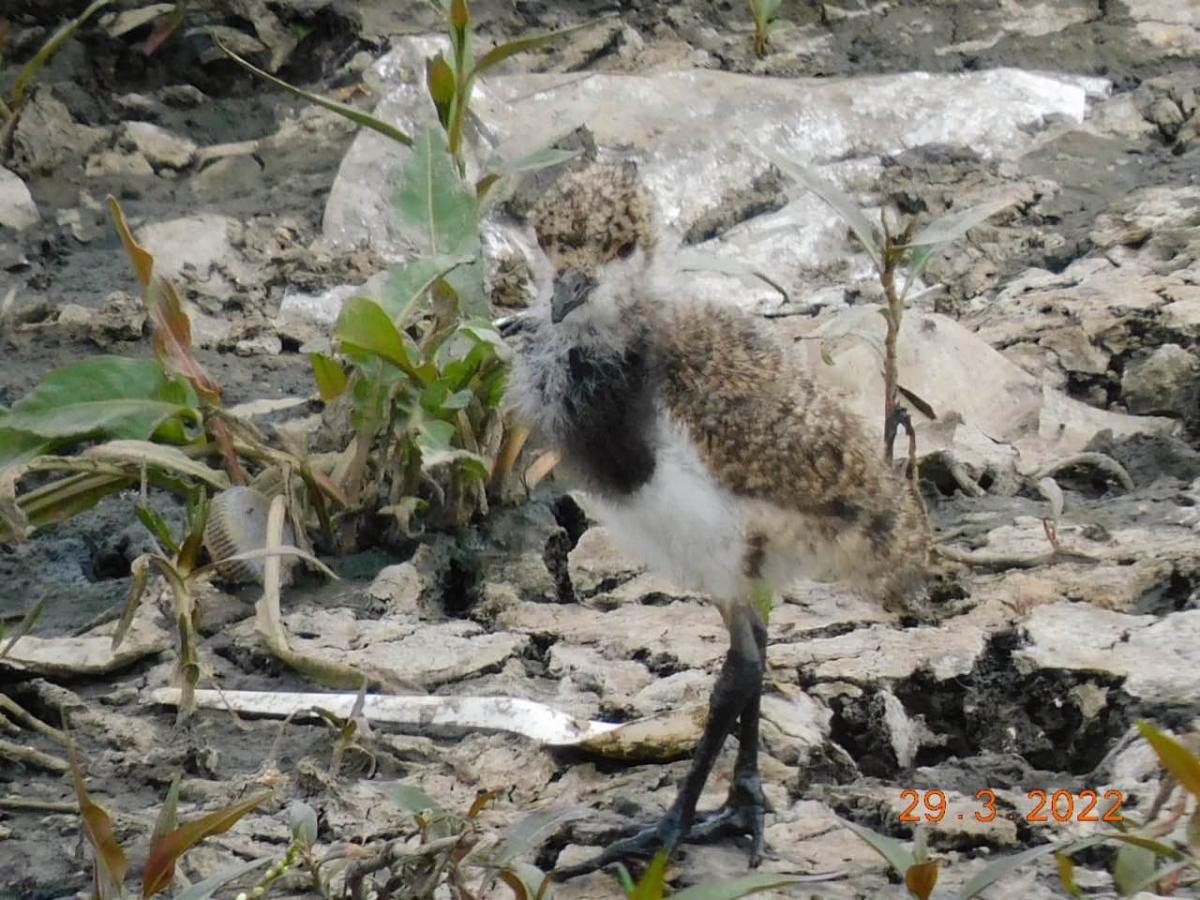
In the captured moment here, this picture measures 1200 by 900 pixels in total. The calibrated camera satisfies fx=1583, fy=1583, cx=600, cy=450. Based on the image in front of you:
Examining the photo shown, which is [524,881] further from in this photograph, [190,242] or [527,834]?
[190,242]

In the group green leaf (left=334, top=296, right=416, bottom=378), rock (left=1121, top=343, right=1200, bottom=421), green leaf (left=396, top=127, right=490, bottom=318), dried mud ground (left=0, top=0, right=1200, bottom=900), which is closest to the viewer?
dried mud ground (left=0, top=0, right=1200, bottom=900)

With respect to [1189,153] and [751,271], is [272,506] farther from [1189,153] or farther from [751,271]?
[1189,153]

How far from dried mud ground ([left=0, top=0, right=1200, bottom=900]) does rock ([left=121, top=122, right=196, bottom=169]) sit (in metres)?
0.02

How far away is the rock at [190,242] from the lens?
4.88 m

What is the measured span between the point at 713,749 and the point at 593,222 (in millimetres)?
956

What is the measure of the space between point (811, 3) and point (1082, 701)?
3.87 m

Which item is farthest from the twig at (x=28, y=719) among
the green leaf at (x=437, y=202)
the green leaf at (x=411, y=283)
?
the green leaf at (x=437, y=202)

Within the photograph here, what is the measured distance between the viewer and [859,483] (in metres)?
2.69

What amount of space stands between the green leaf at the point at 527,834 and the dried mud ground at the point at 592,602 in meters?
0.14

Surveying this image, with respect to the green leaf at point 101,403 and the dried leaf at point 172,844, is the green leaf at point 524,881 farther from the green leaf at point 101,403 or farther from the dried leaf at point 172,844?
the green leaf at point 101,403

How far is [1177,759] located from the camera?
207 cm

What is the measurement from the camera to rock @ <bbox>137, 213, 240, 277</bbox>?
4.88 metres

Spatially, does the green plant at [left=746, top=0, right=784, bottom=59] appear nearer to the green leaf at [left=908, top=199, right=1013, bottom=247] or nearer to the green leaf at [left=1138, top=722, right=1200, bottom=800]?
the green leaf at [left=908, top=199, right=1013, bottom=247]

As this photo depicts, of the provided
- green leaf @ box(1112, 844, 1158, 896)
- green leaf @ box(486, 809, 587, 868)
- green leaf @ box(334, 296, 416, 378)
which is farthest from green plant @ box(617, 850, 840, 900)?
green leaf @ box(334, 296, 416, 378)
